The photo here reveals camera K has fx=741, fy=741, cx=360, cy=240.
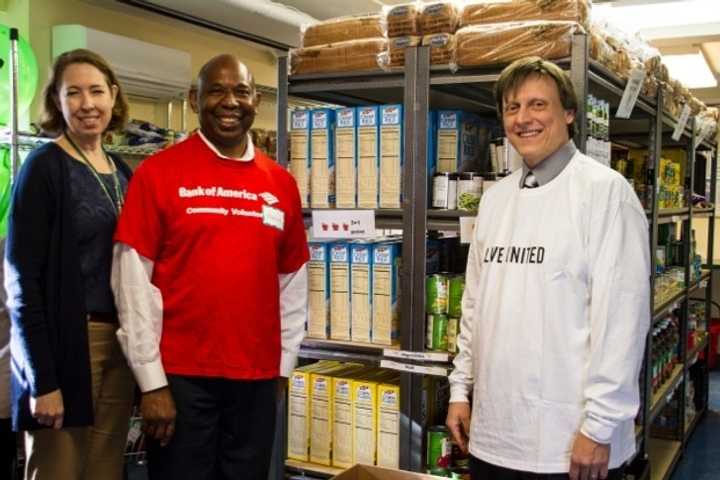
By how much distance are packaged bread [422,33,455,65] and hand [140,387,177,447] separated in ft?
4.49

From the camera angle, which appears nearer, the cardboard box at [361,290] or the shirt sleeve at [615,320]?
the shirt sleeve at [615,320]

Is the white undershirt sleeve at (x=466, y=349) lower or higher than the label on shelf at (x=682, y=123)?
lower

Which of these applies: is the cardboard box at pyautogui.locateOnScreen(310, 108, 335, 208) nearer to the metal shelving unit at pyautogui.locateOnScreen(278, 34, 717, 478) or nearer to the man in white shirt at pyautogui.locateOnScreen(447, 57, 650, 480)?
the metal shelving unit at pyautogui.locateOnScreen(278, 34, 717, 478)

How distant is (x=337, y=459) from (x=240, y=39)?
4.40 m

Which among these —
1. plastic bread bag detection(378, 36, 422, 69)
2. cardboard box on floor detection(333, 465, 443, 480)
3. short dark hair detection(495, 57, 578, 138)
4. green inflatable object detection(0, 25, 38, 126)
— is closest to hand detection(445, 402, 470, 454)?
cardboard box on floor detection(333, 465, 443, 480)

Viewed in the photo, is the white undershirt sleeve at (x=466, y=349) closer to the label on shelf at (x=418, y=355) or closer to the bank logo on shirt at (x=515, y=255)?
the bank logo on shirt at (x=515, y=255)

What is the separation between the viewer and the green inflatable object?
393 centimetres

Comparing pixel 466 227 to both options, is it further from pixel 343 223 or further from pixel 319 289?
pixel 319 289

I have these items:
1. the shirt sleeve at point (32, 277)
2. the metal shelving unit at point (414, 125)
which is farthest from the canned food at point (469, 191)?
the shirt sleeve at point (32, 277)

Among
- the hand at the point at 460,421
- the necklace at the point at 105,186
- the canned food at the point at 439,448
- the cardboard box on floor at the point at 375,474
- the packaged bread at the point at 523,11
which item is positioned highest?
the packaged bread at the point at 523,11

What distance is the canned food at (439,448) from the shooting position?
2607 millimetres

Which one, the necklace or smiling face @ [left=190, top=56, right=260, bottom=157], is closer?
smiling face @ [left=190, top=56, right=260, bottom=157]

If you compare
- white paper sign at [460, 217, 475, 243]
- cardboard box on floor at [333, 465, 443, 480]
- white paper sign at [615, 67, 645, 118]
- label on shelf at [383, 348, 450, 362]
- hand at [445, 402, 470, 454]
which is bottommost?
cardboard box on floor at [333, 465, 443, 480]

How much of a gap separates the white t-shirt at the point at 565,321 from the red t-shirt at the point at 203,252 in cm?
65
